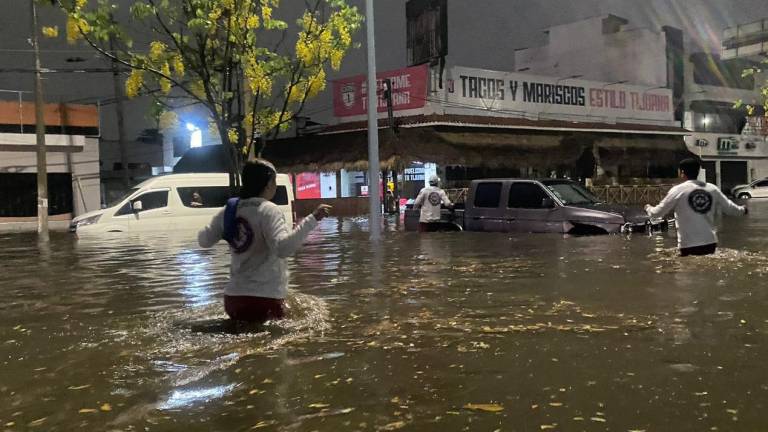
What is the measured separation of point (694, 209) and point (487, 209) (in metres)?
5.76

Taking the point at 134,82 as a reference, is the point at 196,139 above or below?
above

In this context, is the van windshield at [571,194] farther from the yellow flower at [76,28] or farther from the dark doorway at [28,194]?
the dark doorway at [28,194]

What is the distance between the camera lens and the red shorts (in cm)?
459

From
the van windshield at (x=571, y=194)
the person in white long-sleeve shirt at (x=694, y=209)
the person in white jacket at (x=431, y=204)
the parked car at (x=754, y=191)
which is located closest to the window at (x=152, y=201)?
the person in white jacket at (x=431, y=204)

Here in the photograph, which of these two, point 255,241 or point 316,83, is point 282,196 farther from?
point 255,241

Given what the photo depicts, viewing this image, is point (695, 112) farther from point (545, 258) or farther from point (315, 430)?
point (315, 430)

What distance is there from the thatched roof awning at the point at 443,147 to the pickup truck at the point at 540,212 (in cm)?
1187

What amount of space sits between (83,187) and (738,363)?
2907cm

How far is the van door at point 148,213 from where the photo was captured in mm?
14997

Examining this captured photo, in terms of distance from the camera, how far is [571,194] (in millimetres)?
12664

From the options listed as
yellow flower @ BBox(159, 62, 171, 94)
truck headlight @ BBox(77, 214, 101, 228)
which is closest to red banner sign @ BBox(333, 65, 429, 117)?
truck headlight @ BBox(77, 214, 101, 228)

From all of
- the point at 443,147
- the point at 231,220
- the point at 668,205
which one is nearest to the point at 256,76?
the point at 668,205

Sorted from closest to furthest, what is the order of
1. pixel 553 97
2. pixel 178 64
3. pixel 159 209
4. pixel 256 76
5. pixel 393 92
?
pixel 178 64, pixel 256 76, pixel 159 209, pixel 393 92, pixel 553 97

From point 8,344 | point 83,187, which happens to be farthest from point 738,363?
point 83,187
